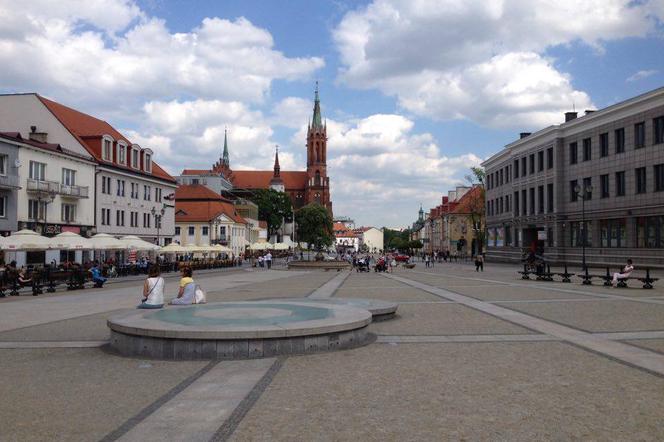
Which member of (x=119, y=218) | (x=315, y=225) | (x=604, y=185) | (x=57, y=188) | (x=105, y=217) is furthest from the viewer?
(x=315, y=225)

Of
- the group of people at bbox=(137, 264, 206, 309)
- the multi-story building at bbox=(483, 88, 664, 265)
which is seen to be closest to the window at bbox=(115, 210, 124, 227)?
the multi-story building at bbox=(483, 88, 664, 265)

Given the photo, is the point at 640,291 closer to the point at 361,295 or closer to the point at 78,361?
the point at 361,295

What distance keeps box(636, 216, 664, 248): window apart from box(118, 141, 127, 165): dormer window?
45533 millimetres

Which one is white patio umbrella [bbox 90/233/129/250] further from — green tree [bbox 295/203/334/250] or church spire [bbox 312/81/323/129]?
church spire [bbox 312/81/323/129]

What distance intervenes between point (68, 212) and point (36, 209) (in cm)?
413

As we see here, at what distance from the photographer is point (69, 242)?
108ft

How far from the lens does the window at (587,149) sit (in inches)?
2099

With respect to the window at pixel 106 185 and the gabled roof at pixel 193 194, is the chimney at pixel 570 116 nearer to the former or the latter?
the window at pixel 106 185

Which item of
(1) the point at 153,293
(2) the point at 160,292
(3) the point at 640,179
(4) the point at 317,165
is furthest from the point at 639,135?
(4) the point at 317,165

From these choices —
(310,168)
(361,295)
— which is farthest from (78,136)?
(310,168)

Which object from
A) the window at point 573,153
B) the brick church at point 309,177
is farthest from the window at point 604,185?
the brick church at point 309,177

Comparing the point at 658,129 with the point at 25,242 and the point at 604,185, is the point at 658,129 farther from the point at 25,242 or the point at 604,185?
the point at 25,242

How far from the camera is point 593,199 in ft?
172

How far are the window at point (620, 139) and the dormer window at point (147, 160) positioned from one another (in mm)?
44362
